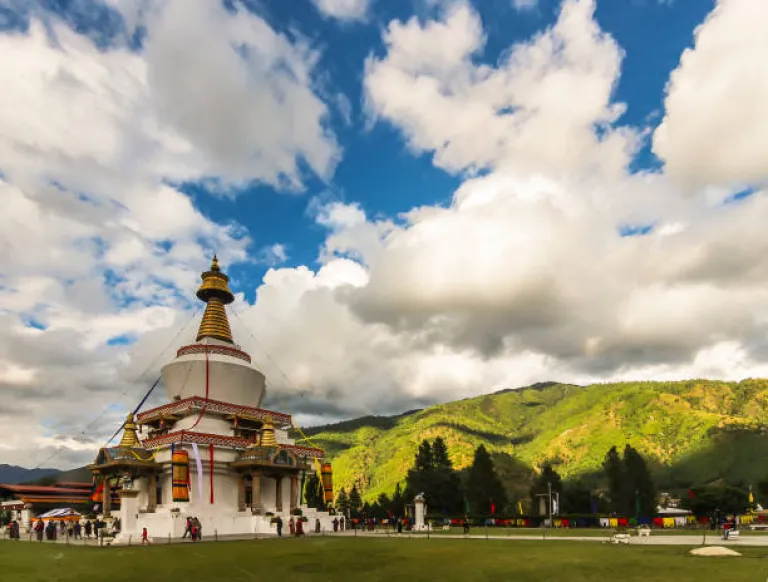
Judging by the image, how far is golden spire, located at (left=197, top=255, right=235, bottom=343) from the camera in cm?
5750

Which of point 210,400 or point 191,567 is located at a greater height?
point 210,400

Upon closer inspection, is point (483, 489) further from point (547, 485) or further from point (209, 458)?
point (209, 458)

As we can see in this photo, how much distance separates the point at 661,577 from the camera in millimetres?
17125

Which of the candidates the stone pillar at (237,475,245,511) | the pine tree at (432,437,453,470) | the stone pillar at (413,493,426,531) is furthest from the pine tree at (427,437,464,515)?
the stone pillar at (237,475,245,511)

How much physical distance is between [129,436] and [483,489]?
4950 cm

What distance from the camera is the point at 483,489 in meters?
79.8

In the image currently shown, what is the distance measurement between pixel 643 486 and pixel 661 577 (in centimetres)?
7754

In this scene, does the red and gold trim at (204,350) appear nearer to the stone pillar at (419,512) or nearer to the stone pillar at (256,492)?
the stone pillar at (256,492)

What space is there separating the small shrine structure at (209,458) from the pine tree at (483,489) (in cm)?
3323

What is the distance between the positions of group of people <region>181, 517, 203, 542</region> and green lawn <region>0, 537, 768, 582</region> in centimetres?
794

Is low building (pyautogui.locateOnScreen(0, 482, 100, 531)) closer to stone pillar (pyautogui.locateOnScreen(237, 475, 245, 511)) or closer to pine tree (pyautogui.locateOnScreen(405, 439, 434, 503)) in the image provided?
stone pillar (pyautogui.locateOnScreen(237, 475, 245, 511))

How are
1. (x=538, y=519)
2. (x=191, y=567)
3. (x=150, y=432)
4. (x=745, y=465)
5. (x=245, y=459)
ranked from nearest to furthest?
(x=191, y=567) < (x=245, y=459) < (x=150, y=432) < (x=538, y=519) < (x=745, y=465)

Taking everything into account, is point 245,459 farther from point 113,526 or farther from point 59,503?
point 59,503

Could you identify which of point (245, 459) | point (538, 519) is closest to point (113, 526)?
point (245, 459)
